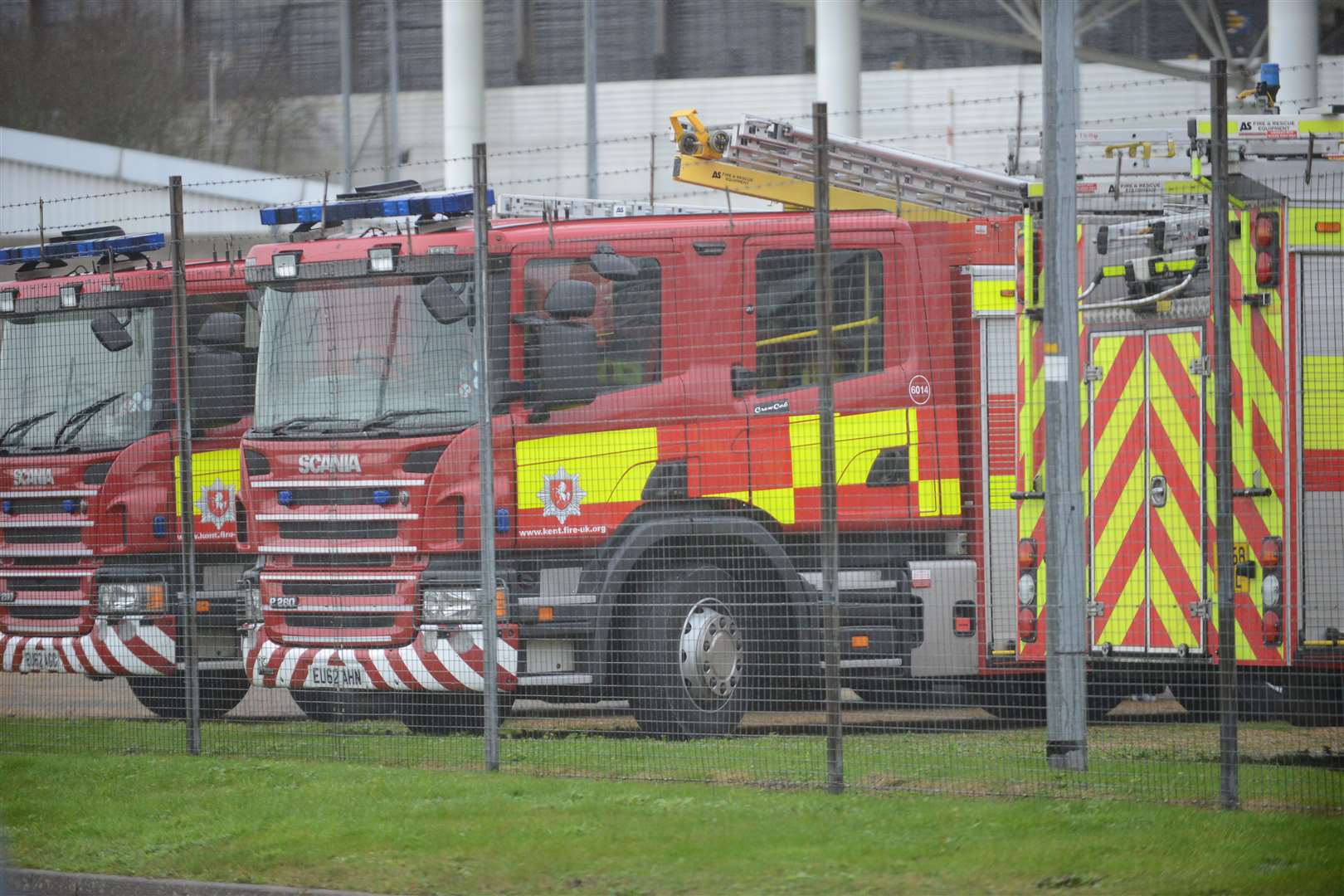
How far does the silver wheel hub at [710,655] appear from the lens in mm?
10117

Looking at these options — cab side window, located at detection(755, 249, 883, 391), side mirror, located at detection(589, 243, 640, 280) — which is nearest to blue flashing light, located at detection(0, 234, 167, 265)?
side mirror, located at detection(589, 243, 640, 280)

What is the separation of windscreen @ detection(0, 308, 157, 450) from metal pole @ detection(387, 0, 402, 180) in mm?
15620

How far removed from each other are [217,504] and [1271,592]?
23.6 feet

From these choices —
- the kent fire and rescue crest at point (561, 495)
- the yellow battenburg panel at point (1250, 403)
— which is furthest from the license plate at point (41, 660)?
the yellow battenburg panel at point (1250, 403)

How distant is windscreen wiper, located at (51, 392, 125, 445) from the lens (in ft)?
40.8

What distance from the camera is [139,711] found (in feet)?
43.2

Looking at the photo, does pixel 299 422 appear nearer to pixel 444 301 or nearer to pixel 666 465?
pixel 444 301

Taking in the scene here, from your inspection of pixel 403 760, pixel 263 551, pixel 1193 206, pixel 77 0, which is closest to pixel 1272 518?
pixel 1193 206

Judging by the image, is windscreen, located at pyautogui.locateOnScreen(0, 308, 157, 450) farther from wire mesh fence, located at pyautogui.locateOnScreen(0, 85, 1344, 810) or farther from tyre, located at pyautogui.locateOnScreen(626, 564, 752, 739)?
tyre, located at pyautogui.locateOnScreen(626, 564, 752, 739)

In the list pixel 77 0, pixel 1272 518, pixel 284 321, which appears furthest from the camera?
pixel 77 0

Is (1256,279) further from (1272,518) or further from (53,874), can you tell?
(53,874)

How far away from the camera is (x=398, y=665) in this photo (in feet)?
34.1

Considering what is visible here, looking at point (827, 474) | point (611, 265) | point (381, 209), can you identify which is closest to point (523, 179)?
point (381, 209)

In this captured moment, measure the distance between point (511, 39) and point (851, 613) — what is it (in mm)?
20732
